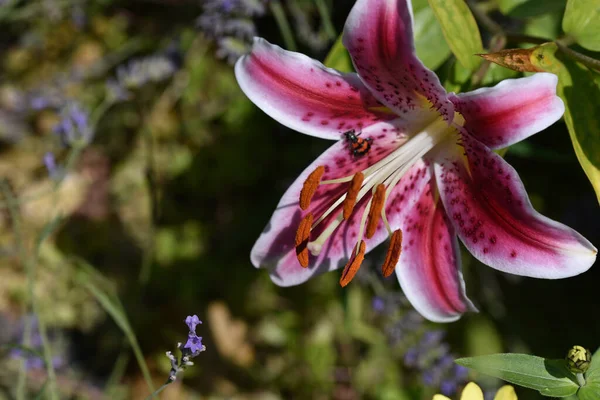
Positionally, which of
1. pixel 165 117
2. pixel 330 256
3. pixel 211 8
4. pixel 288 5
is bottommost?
pixel 165 117

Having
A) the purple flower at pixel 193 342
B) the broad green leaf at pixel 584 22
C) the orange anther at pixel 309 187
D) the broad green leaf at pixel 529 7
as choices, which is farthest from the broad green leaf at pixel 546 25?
the purple flower at pixel 193 342

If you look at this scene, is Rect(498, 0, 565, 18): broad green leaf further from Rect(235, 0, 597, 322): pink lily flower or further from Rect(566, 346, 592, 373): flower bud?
Rect(566, 346, 592, 373): flower bud

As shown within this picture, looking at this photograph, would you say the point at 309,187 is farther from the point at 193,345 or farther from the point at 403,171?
the point at 193,345

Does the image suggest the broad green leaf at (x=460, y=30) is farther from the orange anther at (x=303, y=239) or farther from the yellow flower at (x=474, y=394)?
the yellow flower at (x=474, y=394)

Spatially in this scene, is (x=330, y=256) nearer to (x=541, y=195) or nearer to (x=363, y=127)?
(x=363, y=127)

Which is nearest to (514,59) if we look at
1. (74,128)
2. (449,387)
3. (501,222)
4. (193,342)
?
(501,222)

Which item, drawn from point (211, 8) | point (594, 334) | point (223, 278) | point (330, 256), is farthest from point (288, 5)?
point (594, 334)
